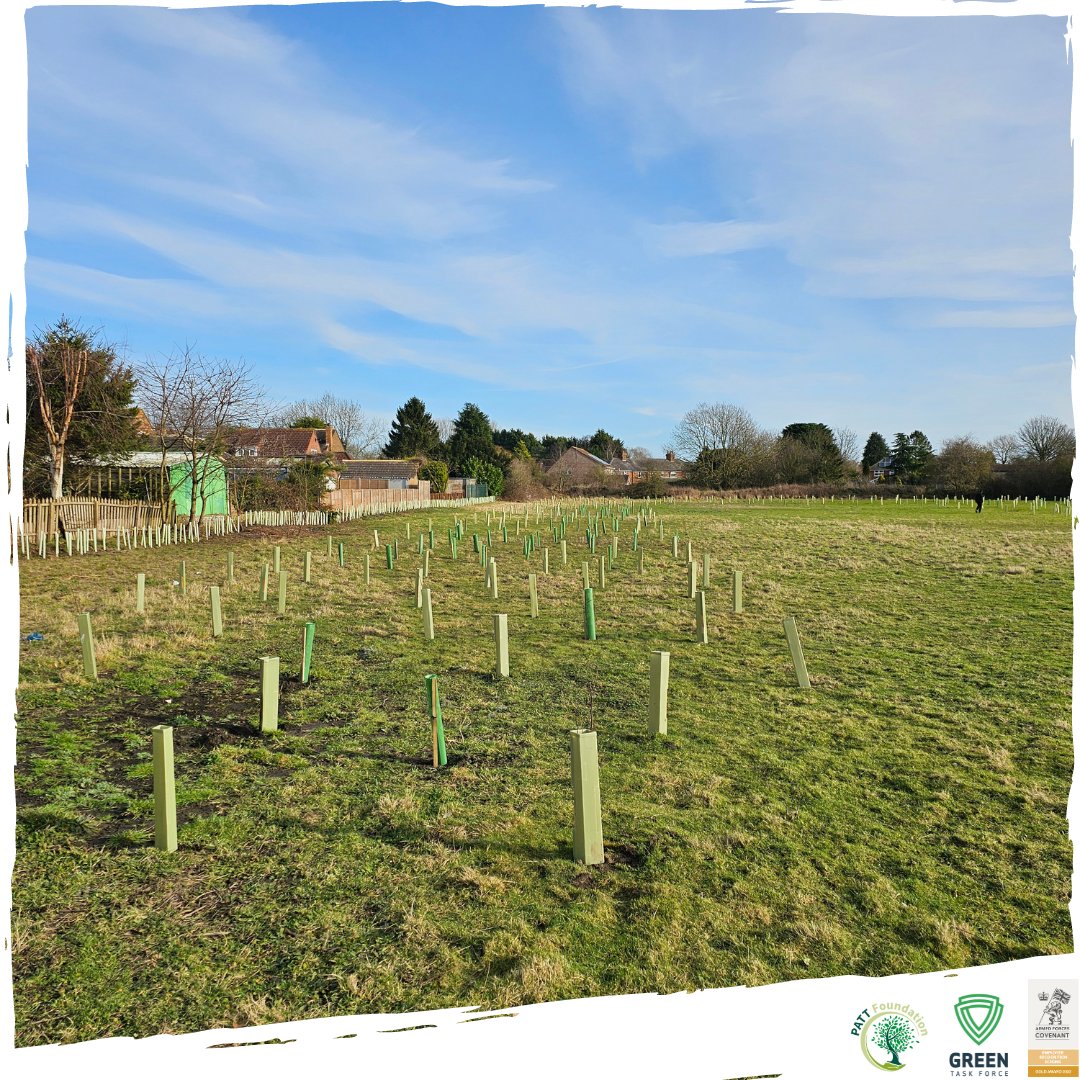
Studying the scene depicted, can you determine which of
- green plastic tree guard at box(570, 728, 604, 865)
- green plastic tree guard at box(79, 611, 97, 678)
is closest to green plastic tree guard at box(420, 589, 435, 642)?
green plastic tree guard at box(79, 611, 97, 678)

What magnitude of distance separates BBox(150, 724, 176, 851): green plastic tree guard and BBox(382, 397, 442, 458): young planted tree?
211 ft

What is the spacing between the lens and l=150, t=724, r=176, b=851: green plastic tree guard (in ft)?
13.0

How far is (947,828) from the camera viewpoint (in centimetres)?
440

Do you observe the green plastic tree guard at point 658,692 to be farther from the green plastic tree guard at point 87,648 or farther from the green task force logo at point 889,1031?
the green plastic tree guard at point 87,648

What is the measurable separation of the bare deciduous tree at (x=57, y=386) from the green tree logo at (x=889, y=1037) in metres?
22.6

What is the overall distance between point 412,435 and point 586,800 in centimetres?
6647

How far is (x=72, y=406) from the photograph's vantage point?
21.1 m

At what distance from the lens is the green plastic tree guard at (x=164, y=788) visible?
3.95 metres

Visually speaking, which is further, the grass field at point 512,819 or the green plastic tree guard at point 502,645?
the green plastic tree guard at point 502,645

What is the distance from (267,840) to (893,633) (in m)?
9.06

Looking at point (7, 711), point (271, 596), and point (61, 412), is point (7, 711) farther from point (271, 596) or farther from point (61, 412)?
point (61, 412)

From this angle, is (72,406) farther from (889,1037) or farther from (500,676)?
(889,1037)

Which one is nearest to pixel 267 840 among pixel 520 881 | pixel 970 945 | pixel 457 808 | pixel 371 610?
pixel 457 808

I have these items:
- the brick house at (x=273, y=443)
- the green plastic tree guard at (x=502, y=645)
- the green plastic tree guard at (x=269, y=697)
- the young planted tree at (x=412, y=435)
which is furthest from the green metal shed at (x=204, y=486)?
the young planted tree at (x=412, y=435)
